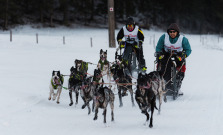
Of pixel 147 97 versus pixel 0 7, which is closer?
pixel 147 97

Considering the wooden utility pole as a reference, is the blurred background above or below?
above

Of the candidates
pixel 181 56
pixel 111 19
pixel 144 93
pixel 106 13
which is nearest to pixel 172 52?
pixel 181 56

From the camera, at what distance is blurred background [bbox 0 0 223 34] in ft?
131

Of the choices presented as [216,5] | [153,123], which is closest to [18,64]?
[153,123]

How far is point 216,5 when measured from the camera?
56.2m

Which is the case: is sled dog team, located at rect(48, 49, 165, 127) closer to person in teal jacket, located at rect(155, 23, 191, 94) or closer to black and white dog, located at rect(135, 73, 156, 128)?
black and white dog, located at rect(135, 73, 156, 128)

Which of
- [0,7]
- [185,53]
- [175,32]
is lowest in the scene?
[185,53]

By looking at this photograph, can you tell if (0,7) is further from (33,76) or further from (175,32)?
(175,32)

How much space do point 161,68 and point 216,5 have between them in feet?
170

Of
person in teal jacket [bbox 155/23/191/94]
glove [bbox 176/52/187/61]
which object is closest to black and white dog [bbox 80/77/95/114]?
person in teal jacket [bbox 155/23/191/94]

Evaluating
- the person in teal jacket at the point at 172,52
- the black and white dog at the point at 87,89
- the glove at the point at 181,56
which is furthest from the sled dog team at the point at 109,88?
the glove at the point at 181,56

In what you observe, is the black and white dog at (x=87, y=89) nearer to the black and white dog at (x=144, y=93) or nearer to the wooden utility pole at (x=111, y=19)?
the black and white dog at (x=144, y=93)

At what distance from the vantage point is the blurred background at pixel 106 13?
131 feet

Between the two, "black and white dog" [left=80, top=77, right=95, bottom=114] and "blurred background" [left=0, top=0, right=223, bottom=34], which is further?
"blurred background" [left=0, top=0, right=223, bottom=34]
